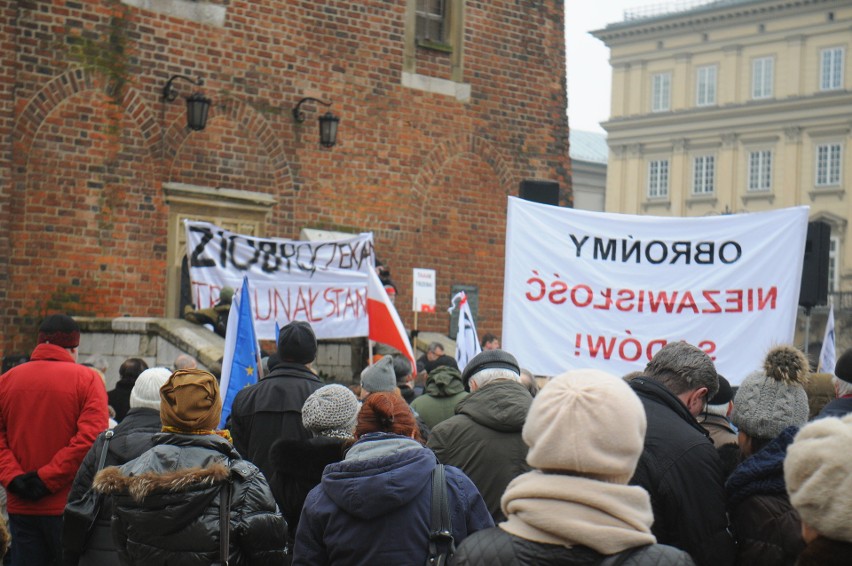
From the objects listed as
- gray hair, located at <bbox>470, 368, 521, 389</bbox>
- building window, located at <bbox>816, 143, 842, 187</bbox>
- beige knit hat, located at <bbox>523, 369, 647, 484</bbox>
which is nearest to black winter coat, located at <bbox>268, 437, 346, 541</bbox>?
gray hair, located at <bbox>470, 368, 521, 389</bbox>

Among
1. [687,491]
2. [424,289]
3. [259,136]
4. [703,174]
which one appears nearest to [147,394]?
[687,491]

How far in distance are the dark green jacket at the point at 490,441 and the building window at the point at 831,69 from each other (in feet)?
202

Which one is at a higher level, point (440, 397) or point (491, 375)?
point (491, 375)

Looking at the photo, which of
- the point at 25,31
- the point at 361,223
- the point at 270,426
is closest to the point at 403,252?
the point at 361,223

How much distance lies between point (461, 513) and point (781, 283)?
4.68 metres

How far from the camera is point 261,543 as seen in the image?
4508 mm

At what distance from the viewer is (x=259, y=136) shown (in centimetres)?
1559

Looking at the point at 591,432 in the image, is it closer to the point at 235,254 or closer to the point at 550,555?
the point at 550,555

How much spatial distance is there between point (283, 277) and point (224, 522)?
29.5ft

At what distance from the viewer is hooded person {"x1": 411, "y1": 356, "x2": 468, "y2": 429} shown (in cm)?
742

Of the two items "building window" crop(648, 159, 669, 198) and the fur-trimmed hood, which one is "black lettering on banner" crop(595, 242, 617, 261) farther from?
"building window" crop(648, 159, 669, 198)

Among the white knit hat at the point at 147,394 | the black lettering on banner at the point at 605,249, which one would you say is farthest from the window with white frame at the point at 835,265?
the white knit hat at the point at 147,394

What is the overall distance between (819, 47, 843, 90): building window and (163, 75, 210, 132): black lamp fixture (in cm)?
5368

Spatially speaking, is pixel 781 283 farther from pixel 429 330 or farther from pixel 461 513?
pixel 429 330
